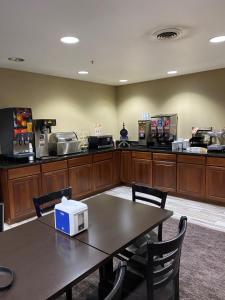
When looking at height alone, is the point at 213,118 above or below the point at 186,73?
below

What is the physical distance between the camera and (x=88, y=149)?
481 centimetres

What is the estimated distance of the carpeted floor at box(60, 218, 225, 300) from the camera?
194 centimetres

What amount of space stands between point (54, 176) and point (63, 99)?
1629 millimetres

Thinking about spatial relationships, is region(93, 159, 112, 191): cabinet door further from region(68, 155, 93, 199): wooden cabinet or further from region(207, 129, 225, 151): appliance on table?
region(207, 129, 225, 151): appliance on table

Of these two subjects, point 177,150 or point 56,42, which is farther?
point 177,150

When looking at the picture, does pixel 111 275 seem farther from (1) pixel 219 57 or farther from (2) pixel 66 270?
(1) pixel 219 57

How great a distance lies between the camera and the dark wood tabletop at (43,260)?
3.36 ft

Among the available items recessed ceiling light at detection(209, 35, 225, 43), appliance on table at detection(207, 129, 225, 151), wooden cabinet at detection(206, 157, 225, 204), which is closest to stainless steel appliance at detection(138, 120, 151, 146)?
appliance on table at detection(207, 129, 225, 151)

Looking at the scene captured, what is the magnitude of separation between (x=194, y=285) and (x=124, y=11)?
2350mm

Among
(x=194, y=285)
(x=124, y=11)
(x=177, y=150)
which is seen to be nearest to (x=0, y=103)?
(x=124, y=11)

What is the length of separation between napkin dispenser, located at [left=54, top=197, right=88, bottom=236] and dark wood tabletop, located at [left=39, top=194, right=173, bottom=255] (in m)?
0.05

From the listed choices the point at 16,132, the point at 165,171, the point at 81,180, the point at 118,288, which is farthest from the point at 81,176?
the point at 118,288

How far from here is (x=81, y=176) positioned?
167 inches

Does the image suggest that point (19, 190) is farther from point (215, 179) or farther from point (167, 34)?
point (215, 179)
